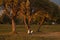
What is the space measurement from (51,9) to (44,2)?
2245 millimetres

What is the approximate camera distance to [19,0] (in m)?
37.6

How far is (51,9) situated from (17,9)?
8.33 metres

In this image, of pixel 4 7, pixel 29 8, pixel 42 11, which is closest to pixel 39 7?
pixel 42 11

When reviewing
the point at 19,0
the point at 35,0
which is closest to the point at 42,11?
the point at 35,0

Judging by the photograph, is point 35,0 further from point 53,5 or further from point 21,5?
point 53,5

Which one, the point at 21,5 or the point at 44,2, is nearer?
the point at 21,5

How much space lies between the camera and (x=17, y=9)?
128 ft

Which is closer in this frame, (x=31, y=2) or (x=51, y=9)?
(x=31, y=2)

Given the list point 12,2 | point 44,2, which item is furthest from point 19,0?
point 44,2

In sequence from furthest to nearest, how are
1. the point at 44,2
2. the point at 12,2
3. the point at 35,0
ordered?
1. the point at 44,2
2. the point at 35,0
3. the point at 12,2

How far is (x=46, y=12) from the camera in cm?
4372

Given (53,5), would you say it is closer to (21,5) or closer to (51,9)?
(51,9)

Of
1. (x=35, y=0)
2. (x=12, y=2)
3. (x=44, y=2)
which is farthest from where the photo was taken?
(x=44, y=2)

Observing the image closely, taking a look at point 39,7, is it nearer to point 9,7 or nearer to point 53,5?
point 53,5
